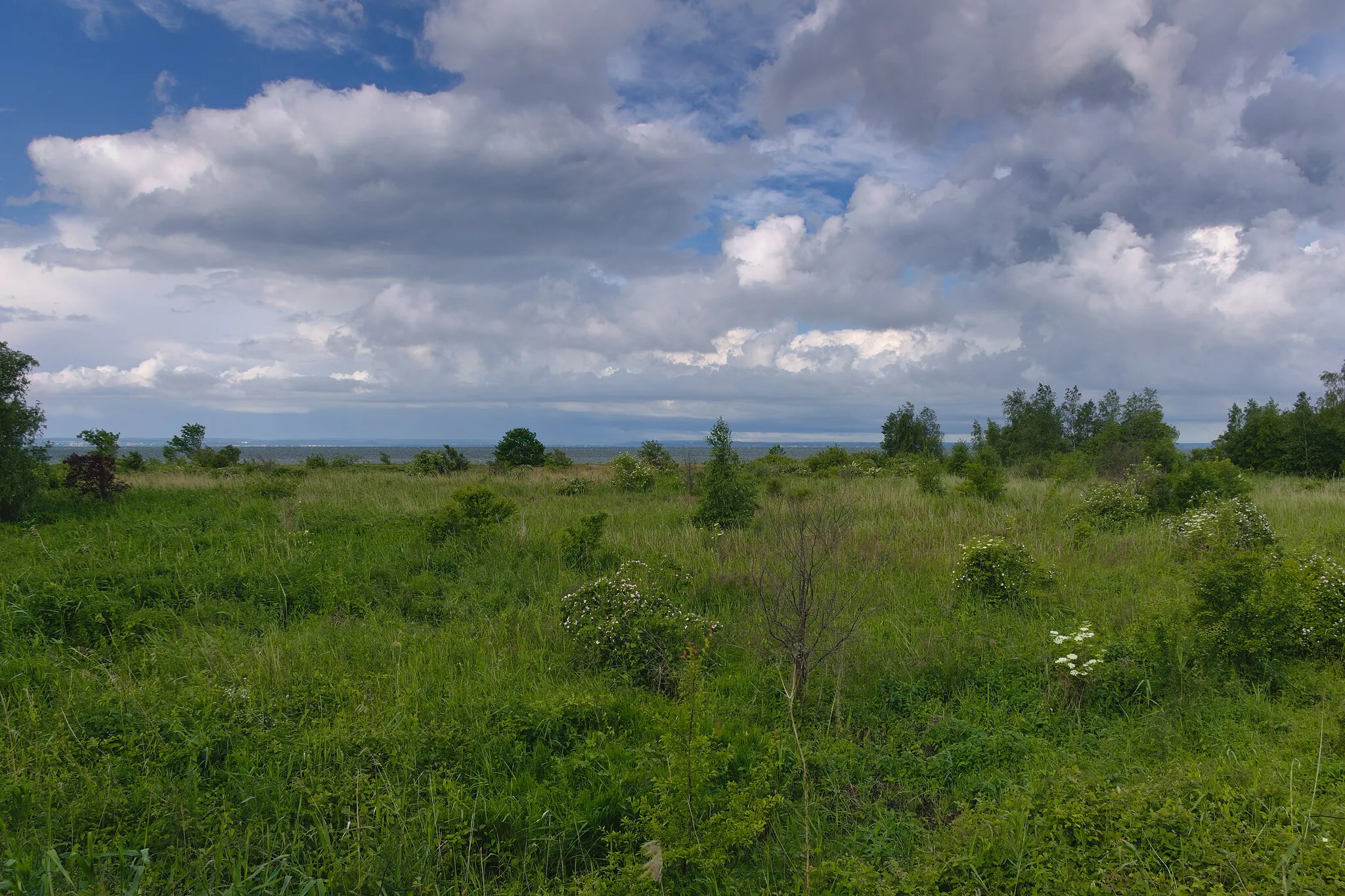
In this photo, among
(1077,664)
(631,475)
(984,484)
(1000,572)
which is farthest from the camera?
(631,475)

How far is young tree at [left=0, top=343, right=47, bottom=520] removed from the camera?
10.8 m

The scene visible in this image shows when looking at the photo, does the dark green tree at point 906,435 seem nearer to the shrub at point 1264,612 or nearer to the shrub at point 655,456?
the shrub at point 655,456

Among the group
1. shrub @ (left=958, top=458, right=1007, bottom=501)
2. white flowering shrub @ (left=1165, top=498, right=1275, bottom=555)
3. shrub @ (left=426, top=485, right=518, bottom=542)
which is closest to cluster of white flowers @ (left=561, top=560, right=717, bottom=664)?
shrub @ (left=426, top=485, right=518, bottom=542)

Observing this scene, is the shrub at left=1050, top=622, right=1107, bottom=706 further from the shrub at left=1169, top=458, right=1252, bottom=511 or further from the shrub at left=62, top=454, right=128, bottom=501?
the shrub at left=62, top=454, right=128, bottom=501

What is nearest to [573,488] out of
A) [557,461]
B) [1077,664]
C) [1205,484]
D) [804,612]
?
[557,461]

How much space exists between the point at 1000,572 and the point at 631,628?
4.64 meters

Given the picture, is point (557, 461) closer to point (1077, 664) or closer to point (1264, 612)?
point (1077, 664)

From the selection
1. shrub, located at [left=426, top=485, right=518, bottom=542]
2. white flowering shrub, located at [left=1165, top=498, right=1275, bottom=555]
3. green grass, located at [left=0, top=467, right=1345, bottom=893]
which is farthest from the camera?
shrub, located at [left=426, top=485, right=518, bottom=542]

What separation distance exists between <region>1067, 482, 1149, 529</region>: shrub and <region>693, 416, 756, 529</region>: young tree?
5.93 metres

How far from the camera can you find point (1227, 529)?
913 cm

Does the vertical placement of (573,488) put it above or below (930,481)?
below

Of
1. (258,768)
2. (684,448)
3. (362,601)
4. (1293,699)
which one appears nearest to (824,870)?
(258,768)

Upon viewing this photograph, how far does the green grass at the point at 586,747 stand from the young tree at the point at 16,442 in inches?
121

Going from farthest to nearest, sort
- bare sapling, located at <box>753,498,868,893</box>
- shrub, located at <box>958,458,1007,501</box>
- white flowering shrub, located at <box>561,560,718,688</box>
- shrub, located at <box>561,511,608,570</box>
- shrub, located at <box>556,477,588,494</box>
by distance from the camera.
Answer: shrub, located at <box>556,477,588,494</box>
shrub, located at <box>958,458,1007,501</box>
shrub, located at <box>561,511,608,570</box>
white flowering shrub, located at <box>561,560,718,688</box>
bare sapling, located at <box>753,498,868,893</box>
